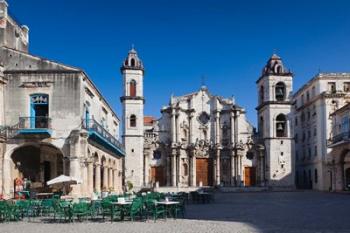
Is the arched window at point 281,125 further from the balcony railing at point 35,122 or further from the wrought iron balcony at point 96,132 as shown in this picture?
the balcony railing at point 35,122

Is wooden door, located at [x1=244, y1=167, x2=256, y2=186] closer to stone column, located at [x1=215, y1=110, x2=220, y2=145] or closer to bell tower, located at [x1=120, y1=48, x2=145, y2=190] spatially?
stone column, located at [x1=215, y1=110, x2=220, y2=145]

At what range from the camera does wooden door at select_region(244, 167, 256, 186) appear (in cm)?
5406

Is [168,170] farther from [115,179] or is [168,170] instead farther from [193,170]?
[115,179]

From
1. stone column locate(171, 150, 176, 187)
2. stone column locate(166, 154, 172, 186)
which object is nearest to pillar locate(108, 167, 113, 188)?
stone column locate(171, 150, 176, 187)

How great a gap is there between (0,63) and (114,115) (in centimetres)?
2108

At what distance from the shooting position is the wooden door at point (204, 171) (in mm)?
54153

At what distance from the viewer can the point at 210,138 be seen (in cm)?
5509

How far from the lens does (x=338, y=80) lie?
52.0 meters

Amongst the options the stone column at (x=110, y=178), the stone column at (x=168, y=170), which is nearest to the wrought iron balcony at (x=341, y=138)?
the stone column at (x=168, y=170)

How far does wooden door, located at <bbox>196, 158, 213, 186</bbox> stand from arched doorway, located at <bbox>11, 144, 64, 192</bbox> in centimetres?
2663

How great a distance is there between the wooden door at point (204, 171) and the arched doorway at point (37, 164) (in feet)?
87.4

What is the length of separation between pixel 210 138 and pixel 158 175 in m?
7.23

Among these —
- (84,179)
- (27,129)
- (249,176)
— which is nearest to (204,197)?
(84,179)

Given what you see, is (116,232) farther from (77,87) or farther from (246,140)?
(246,140)
